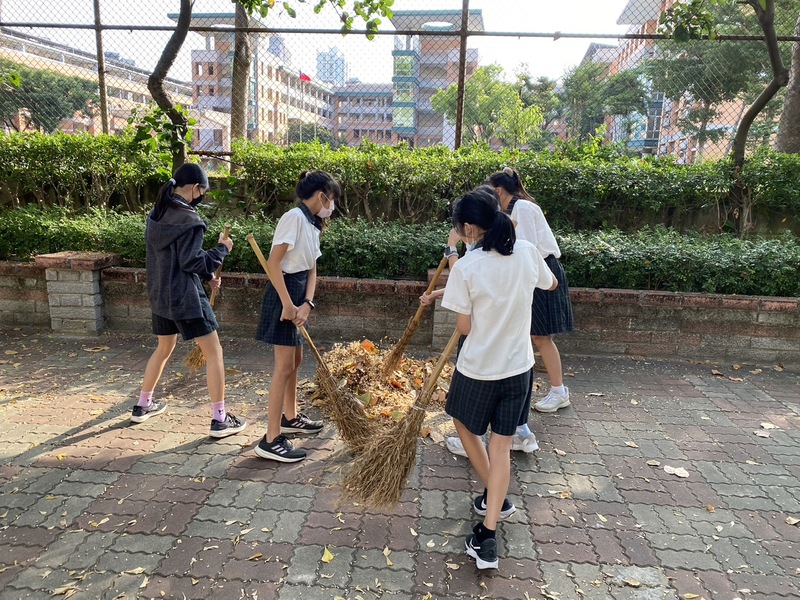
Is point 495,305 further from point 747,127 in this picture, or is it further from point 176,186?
point 747,127

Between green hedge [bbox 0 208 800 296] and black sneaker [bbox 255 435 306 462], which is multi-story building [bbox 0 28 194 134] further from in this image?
black sneaker [bbox 255 435 306 462]

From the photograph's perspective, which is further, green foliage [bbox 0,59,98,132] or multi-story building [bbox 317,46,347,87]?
green foliage [bbox 0,59,98,132]

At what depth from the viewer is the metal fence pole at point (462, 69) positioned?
6.20 meters

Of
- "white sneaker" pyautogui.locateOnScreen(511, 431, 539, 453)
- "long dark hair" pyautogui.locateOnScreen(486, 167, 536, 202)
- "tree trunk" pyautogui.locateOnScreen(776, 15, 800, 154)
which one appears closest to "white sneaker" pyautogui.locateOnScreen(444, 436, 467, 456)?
"white sneaker" pyautogui.locateOnScreen(511, 431, 539, 453)

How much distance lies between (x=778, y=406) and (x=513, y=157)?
366 cm

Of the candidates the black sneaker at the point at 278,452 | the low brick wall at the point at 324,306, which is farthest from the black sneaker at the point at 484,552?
the low brick wall at the point at 324,306

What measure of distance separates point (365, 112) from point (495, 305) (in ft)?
45.8

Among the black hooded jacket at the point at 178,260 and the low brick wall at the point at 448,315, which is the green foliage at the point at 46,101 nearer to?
the low brick wall at the point at 448,315

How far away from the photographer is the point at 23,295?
556cm

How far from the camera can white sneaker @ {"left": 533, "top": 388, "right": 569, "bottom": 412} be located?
4.01 meters

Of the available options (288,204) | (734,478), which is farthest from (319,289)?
(734,478)

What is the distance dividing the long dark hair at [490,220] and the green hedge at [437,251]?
10.3 ft

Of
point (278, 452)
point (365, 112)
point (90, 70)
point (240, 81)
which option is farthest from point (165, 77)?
point (365, 112)

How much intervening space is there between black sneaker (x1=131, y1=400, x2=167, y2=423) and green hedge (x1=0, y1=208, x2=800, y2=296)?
6.72ft
